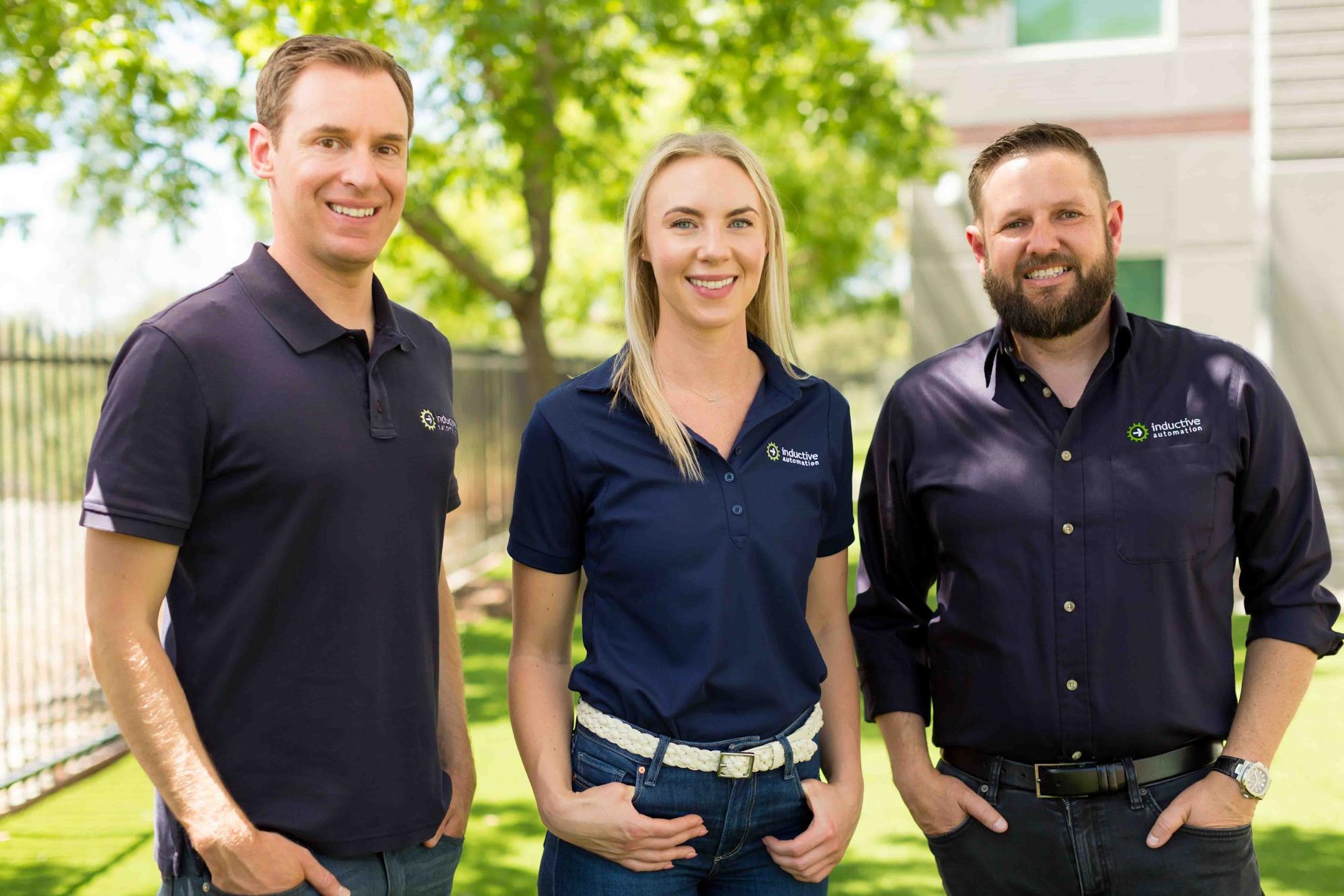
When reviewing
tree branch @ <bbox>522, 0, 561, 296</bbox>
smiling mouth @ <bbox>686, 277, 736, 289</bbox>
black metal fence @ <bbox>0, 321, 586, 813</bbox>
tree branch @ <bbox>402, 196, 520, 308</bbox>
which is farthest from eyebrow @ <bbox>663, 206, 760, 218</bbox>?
tree branch @ <bbox>402, 196, 520, 308</bbox>

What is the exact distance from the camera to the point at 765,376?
9.52 ft

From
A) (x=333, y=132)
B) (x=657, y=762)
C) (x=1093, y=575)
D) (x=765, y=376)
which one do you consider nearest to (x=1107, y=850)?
(x=1093, y=575)

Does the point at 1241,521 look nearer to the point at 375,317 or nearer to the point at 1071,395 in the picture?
the point at 1071,395

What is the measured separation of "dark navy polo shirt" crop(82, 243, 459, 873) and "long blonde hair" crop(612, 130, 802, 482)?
20.4 inches

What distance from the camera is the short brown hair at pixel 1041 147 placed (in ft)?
9.73

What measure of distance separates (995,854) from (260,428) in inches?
75.6

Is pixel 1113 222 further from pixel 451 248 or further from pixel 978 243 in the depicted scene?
pixel 451 248

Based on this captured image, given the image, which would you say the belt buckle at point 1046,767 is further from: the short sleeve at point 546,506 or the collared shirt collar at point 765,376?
the short sleeve at point 546,506

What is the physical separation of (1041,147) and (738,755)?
5.31ft

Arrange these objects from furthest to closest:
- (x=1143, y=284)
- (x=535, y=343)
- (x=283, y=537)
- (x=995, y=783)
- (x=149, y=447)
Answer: (x=1143, y=284), (x=535, y=343), (x=995, y=783), (x=283, y=537), (x=149, y=447)

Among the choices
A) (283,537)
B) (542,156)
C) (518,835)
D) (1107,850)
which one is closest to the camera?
(283,537)

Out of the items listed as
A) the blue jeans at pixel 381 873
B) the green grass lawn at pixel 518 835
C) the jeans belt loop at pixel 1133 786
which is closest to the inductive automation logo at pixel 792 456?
the jeans belt loop at pixel 1133 786

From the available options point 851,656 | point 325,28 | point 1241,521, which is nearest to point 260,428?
point 851,656

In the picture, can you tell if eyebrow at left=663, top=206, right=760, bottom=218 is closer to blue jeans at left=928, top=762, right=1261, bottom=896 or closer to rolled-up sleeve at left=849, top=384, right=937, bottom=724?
rolled-up sleeve at left=849, top=384, right=937, bottom=724
